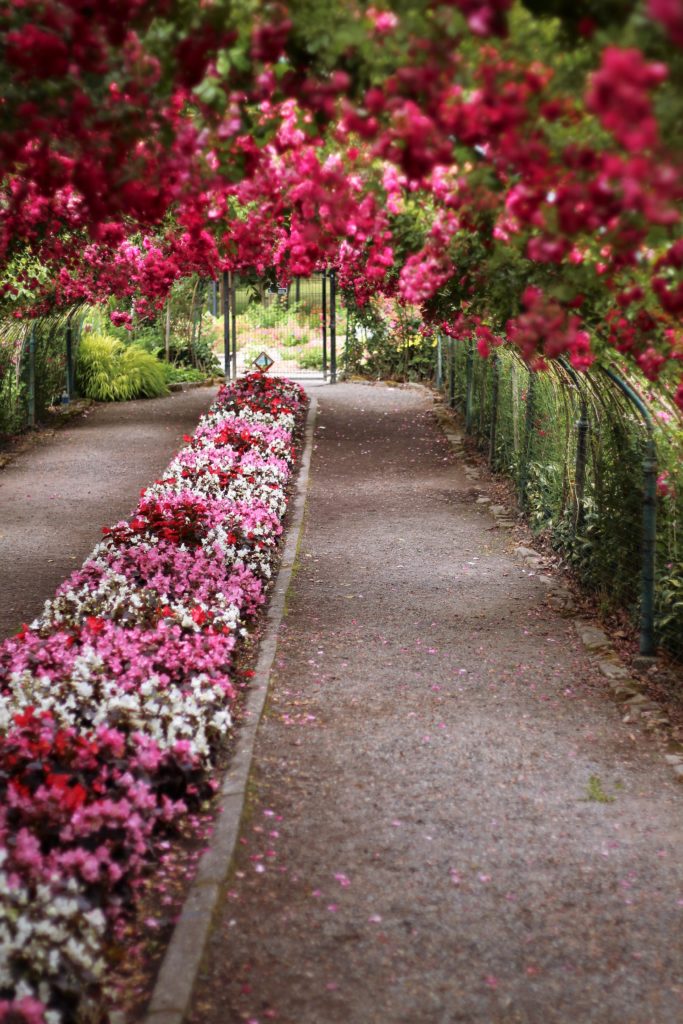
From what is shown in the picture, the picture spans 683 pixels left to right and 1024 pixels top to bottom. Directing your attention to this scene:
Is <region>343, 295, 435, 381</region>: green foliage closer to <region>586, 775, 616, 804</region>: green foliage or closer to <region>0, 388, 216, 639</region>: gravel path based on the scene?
<region>0, 388, 216, 639</region>: gravel path

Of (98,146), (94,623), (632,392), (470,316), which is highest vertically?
(98,146)

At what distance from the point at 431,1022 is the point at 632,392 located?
15.6 ft

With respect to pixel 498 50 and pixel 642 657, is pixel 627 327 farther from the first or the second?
pixel 498 50

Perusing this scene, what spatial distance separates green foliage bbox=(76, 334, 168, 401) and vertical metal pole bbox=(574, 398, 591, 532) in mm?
14008

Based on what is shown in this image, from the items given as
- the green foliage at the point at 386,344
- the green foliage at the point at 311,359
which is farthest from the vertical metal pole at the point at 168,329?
the green foliage at the point at 311,359

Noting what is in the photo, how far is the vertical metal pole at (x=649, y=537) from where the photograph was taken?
675cm

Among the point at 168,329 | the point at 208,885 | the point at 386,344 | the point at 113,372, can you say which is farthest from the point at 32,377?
the point at 208,885

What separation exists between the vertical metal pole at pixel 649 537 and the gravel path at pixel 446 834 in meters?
0.47

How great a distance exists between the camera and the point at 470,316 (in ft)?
25.1

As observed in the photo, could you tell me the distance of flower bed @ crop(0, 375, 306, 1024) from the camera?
3.54 meters

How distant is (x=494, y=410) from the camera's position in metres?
13.4

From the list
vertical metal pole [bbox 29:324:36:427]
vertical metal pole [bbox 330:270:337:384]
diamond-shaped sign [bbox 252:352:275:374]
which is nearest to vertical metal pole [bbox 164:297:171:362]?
vertical metal pole [bbox 330:270:337:384]

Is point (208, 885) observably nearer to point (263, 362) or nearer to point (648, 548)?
point (648, 548)

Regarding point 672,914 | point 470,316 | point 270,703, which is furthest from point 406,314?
point 672,914
